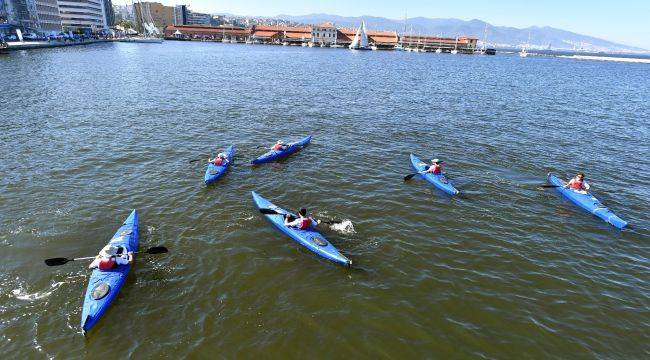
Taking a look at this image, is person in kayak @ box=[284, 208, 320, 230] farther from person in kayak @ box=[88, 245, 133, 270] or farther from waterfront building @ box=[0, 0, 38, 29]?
waterfront building @ box=[0, 0, 38, 29]

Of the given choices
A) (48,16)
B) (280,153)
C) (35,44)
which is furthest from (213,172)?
(48,16)

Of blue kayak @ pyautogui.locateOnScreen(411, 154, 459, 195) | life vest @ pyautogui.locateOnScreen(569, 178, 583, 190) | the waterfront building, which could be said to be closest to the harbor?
blue kayak @ pyautogui.locateOnScreen(411, 154, 459, 195)

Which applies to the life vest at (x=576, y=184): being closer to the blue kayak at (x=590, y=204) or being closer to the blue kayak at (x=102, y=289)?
the blue kayak at (x=590, y=204)

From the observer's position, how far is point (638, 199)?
25.0 metres

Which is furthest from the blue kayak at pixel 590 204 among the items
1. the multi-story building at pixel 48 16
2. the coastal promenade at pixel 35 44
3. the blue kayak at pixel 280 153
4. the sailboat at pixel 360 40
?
the multi-story building at pixel 48 16

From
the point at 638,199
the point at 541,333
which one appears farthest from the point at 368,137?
the point at 541,333

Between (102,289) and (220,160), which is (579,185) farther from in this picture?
(102,289)

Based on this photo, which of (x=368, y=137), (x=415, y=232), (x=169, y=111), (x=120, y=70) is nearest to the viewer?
(x=415, y=232)

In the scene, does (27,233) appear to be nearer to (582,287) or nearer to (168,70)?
(582,287)

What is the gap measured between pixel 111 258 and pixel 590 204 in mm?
26512

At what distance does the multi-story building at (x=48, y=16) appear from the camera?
153 metres

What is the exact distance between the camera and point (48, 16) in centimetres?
16088

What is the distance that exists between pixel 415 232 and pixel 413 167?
375 inches

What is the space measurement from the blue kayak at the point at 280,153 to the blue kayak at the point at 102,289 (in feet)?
41.8
